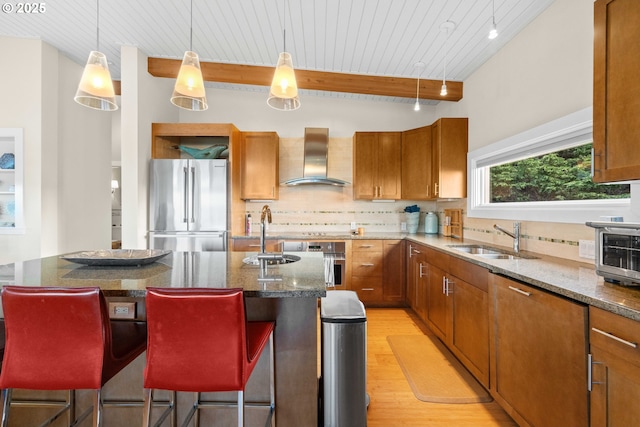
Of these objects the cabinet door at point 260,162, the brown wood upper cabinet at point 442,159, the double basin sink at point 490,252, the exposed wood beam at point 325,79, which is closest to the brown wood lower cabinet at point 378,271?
the brown wood upper cabinet at point 442,159

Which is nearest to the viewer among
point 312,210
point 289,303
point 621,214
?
point 289,303

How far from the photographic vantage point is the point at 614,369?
1.17m

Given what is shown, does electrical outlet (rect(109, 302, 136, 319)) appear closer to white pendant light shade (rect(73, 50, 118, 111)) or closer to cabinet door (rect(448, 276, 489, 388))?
white pendant light shade (rect(73, 50, 118, 111))

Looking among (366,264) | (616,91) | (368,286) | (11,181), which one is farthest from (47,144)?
(616,91)

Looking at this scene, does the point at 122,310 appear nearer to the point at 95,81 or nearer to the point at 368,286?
the point at 95,81

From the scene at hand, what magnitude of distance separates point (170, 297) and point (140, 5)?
293cm

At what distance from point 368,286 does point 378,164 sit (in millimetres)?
1671

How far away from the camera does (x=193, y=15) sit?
2.85 m

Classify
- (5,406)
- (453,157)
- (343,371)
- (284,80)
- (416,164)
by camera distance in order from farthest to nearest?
(416,164) < (453,157) < (284,80) < (343,371) < (5,406)

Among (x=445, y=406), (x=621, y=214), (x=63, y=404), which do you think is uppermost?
(x=621, y=214)

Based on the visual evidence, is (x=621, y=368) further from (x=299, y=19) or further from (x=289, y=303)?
(x=299, y=19)

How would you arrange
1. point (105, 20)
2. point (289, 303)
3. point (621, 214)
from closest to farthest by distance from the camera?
point (289, 303)
point (621, 214)
point (105, 20)

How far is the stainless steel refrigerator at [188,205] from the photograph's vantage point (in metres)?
3.77

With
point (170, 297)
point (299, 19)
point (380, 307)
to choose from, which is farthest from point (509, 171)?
point (170, 297)
